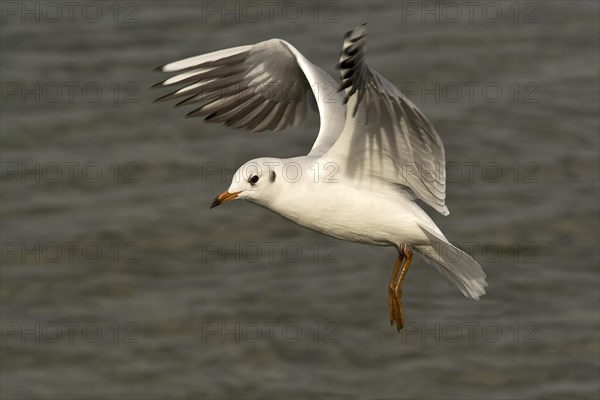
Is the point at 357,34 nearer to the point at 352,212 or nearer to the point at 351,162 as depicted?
the point at 351,162

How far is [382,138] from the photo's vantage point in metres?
9.84

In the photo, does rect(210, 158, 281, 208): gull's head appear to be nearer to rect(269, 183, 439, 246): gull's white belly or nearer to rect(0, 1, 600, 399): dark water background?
rect(269, 183, 439, 246): gull's white belly

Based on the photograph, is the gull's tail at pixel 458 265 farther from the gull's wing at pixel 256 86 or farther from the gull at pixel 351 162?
the gull's wing at pixel 256 86

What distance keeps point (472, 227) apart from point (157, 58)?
7.29 meters

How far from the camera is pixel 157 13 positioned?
26.2 metres

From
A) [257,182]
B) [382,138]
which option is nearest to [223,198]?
[257,182]

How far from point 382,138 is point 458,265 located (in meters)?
1.75

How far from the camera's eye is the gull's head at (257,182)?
10109mm

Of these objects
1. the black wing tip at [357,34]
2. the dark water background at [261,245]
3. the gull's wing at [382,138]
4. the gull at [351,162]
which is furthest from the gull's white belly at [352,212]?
the dark water background at [261,245]

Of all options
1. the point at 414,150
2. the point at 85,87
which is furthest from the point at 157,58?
the point at 414,150

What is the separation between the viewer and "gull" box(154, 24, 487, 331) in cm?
945

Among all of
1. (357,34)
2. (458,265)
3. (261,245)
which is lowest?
(261,245)

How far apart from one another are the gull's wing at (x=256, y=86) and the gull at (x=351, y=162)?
0.04ft

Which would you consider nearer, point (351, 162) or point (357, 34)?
point (357, 34)
